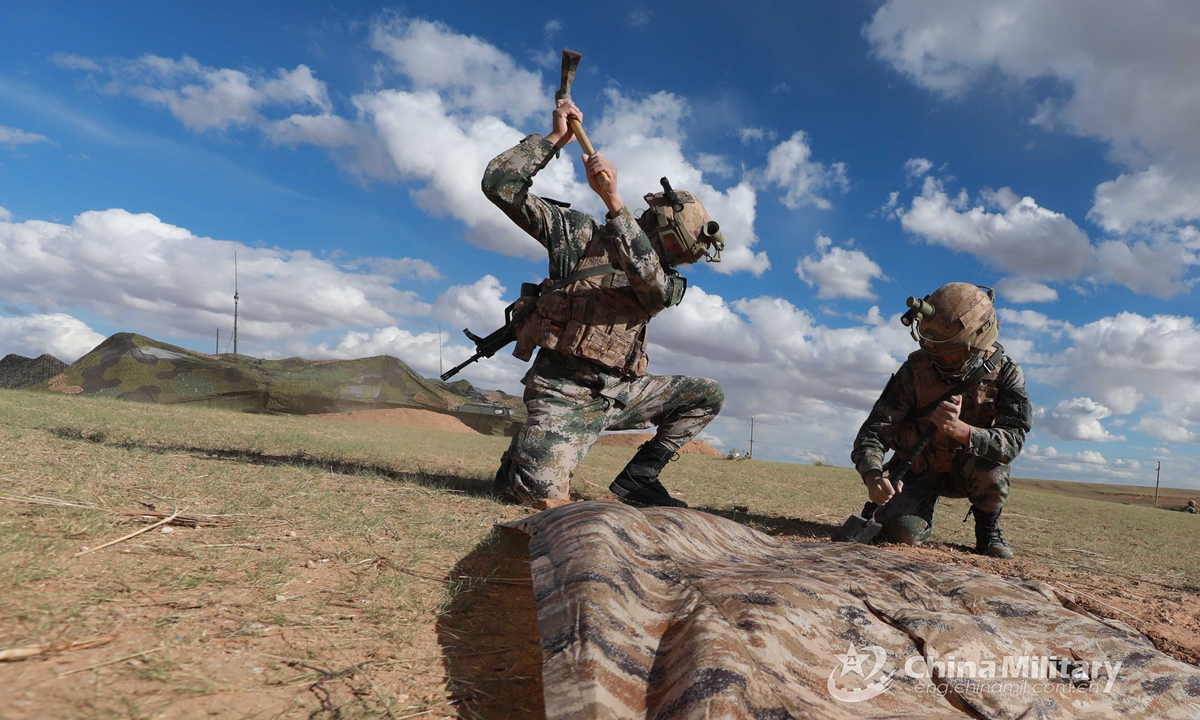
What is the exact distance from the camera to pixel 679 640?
1.47 meters

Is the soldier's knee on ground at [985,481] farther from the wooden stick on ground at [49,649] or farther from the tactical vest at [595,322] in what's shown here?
the wooden stick on ground at [49,649]

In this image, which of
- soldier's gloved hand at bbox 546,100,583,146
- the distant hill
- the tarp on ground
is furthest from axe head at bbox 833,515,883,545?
the distant hill

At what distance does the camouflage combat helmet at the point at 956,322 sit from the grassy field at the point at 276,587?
1222mm

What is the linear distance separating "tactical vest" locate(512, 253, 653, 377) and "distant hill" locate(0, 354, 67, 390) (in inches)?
572

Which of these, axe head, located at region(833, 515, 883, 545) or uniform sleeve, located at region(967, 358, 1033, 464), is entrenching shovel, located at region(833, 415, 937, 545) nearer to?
axe head, located at region(833, 515, 883, 545)

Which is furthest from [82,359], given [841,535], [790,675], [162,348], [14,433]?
[790,675]

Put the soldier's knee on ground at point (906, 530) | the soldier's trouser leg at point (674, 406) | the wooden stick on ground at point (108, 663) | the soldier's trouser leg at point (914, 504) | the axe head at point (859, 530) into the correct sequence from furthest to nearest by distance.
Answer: the soldier's trouser leg at point (674, 406) < the soldier's trouser leg at point (914, 504) < the soldier's knee on ground at point (906, 530) < the axe head at point (859, 530) < the wooden stick on ground at point (108, 663)

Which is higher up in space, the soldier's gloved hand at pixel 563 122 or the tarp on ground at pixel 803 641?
the soldier's gloved hand at pixel 563 122

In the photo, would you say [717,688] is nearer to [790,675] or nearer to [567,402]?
[790,675]

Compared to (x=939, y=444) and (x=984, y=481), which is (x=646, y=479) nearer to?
(x=939, y=444)

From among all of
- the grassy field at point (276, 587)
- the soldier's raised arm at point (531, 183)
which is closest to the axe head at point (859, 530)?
the grassy field at point (276, 587)

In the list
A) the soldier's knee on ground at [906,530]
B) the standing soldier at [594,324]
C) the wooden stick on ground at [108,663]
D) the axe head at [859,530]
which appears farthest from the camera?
the soldier's knee on ground at [906,530]

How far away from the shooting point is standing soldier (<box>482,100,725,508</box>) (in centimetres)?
389

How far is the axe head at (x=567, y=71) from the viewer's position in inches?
155
